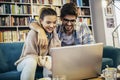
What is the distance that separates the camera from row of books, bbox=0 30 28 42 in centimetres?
384

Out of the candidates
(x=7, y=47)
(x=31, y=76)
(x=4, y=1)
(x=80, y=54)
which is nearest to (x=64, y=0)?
(x=4, y=1)

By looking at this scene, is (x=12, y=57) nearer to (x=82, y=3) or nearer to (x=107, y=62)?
(x=107, y=62)

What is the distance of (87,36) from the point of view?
2074 millimetres

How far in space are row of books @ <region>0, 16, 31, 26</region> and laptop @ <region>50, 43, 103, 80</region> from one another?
2921 millimetres

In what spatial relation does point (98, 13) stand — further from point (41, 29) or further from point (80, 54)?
point (80, 54)

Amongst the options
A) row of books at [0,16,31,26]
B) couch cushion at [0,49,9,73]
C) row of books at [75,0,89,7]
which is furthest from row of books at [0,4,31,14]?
couch cushion at [0,49,9,73]

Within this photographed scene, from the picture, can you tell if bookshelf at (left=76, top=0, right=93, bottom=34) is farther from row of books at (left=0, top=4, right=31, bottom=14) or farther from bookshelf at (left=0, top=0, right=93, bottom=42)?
row of books at (left=0, top=4, right=31, bottom=14)

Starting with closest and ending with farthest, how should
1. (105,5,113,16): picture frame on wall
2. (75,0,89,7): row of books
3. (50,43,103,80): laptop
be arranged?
(50,43,103,80): laptop, (75,0,89,7): row of books, (105,5,113,16): picture frame on wall

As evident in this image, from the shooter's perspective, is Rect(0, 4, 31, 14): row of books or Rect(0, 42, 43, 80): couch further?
Rect(0, 4, 31, 14): row of books

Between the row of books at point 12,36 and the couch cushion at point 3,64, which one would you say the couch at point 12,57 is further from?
the row of books at point 12,36

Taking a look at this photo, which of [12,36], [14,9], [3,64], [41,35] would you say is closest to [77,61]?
[41,35]

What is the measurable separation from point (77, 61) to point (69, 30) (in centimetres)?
90

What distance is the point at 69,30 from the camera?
6.79 ft

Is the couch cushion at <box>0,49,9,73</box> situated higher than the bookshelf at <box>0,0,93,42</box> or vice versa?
the bookshelf at <box>0,0,93,42</box>
